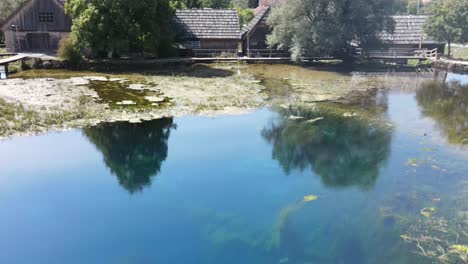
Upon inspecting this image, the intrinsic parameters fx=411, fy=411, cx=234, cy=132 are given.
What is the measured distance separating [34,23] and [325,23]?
22.3 metres

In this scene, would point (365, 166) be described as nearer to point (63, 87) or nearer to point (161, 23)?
point (63, 87)

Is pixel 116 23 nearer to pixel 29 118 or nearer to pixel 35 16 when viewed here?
pixel 35 16

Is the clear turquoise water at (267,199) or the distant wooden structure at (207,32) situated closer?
the clear turquoise water at (267,199)

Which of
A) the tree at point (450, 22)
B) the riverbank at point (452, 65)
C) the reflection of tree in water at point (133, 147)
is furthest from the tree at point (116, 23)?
the riverbank at point (452, 65)

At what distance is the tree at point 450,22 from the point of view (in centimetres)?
2975

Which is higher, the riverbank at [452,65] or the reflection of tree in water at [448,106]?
the riverbank at [452,65]

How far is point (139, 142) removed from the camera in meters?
15.1

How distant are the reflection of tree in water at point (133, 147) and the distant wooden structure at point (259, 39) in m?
18.4

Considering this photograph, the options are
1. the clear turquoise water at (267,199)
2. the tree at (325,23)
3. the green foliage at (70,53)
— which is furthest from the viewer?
the tree at (325,23)

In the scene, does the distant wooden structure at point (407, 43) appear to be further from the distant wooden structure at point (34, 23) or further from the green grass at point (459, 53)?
the distant wooden structure at point (34, 23)

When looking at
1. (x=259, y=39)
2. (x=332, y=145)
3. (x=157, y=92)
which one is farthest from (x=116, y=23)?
(x=332, y=145)

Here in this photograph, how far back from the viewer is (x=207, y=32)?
110 feet

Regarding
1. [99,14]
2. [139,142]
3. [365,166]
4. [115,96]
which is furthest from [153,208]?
[99,14]

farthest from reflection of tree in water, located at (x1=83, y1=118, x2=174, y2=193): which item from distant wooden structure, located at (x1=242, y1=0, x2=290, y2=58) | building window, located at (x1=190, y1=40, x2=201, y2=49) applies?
distant wooden structure, located at (x1=242, y1=0, x2=290, y2=58)
